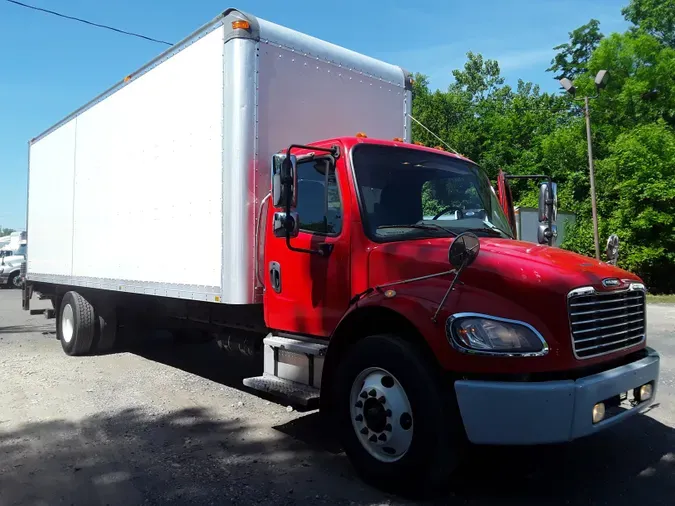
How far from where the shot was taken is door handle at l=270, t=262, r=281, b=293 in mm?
4840

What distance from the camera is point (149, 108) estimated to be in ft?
20.9

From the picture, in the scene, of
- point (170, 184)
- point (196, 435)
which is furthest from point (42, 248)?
point (196, 435)

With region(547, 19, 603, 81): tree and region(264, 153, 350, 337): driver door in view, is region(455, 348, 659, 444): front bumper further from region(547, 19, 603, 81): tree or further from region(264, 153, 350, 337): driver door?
region(547, 19, 603, 81): tree

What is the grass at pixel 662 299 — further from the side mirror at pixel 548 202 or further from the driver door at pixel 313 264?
the driver door at pixel 313 264

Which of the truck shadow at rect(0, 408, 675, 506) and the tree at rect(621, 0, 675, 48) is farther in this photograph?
the tree at rect(621, 0, 675, 48)

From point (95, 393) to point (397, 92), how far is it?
4.74m

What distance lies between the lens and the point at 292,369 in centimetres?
471

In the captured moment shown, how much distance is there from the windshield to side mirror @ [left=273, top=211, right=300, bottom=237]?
0.51 m

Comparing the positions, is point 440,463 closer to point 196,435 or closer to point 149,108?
point 196,435

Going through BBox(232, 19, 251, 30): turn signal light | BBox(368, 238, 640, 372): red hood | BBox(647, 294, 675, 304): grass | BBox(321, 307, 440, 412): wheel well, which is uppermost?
BBox(232, 19, 251, 30): turn signal light

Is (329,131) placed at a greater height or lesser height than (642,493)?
greater

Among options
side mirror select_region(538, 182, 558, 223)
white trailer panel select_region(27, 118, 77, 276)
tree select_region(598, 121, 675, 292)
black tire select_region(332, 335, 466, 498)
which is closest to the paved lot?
black tire select_region(332, 335, 466, 498)

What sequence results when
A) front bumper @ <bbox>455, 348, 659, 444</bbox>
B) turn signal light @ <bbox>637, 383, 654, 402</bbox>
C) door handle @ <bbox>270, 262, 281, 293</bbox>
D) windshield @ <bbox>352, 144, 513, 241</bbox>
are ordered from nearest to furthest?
front bumper @ <bbox>455, 348, 659, 444</bbox>, turn signal light @ <bbox>637, 383, 654, 402</bbox>, windshield @ <bbox>352, 144, 513, 241</bbox>, door handle @ <bbox>270, 262, 281, 293</bbox>

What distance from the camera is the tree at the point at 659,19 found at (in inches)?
1243
